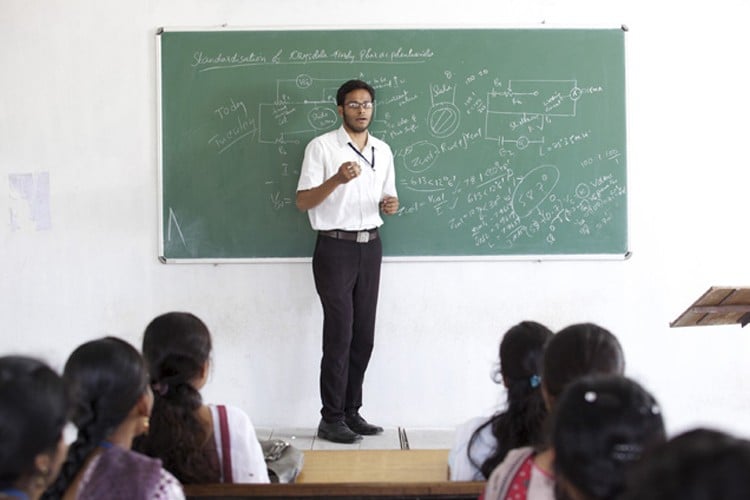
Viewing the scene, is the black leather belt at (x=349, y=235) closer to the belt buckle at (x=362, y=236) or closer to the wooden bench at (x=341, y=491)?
the belt buckle at (x=362, y=236)

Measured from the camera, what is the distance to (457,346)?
4.22 metres

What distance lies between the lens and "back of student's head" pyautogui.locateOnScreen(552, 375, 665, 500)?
106 centimetres

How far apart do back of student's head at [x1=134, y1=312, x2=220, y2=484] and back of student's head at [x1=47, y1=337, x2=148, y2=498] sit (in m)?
0.29

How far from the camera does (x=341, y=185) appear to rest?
3.89 meters

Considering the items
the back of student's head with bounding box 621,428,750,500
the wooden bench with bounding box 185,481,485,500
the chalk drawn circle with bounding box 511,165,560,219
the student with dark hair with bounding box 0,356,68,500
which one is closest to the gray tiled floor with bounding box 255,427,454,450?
the chalk drawn circle with bounding box 511,165,560,219

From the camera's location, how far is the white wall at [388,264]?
412cm

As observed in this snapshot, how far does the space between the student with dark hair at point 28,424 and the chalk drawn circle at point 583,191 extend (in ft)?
11.1

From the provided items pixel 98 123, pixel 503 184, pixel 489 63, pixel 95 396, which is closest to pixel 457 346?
pixel 503 184

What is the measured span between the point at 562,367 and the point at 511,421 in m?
0.36

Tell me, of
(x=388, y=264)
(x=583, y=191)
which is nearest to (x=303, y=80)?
(x=388, y=264)

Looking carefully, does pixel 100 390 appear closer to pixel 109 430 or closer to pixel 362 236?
pixel 109 430

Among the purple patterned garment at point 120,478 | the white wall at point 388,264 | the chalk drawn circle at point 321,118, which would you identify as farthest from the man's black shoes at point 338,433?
the purple patterned garment at point 120,478

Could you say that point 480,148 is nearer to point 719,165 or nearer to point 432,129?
point 432,129

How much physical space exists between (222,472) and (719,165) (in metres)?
3.36
